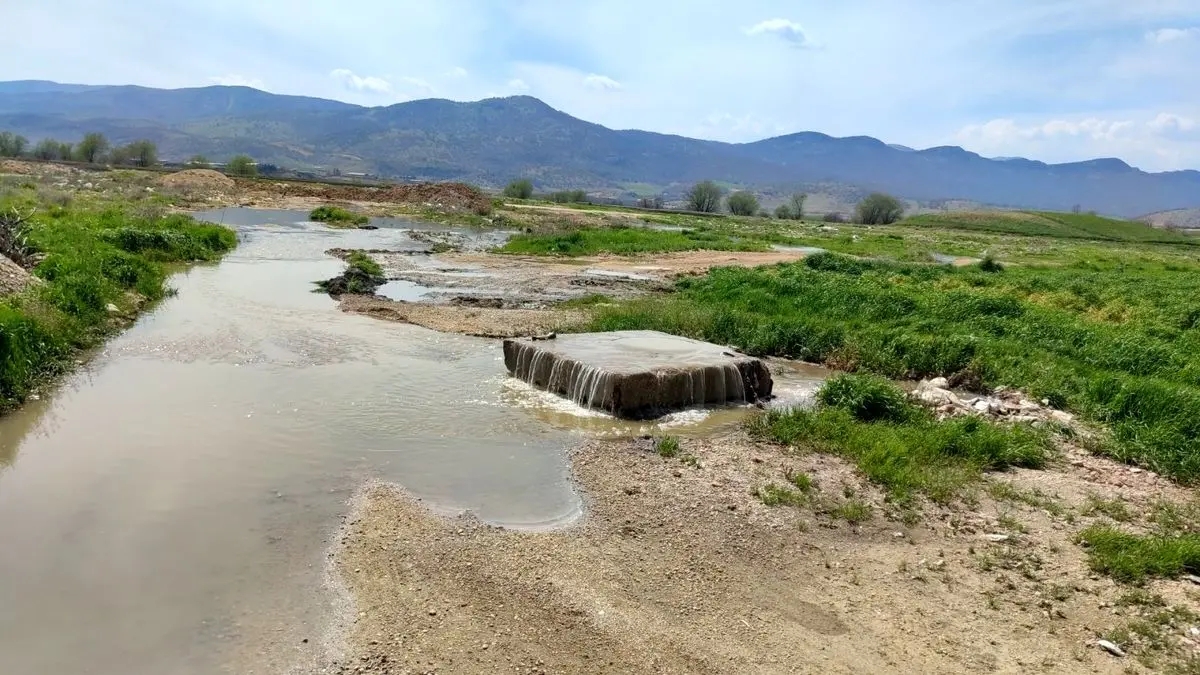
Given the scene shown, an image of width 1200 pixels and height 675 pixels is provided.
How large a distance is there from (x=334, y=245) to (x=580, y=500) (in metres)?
36.6

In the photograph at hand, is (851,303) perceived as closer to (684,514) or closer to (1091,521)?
(1091,521)

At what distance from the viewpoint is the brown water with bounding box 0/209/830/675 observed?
6441 mm

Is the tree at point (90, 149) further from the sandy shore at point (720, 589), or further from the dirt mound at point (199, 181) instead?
the sandy shore at point (720, 589)

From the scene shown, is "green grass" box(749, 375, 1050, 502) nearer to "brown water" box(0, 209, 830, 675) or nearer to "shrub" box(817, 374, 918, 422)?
"shrub" box(817, 374, 918, 422)

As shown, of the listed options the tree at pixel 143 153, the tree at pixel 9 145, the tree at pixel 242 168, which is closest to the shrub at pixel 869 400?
the tree at pixel 242 168

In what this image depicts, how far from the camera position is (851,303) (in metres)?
22.0

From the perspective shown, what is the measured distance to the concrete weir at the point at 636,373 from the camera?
527 inches

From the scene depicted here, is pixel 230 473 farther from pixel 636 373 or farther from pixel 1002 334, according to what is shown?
pixel 1002 334

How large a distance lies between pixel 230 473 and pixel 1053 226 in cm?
13184

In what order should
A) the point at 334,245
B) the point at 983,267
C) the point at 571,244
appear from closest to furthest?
the point at 983,267 < the point at 334,245 < the point at 571,244

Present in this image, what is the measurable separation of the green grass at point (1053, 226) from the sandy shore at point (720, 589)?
10822cm

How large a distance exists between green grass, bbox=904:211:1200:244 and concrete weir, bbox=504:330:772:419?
339 ft

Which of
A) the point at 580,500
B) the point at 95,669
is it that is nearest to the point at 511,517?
the point at 580,500

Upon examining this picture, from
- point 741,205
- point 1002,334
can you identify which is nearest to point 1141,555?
point 1002,334
